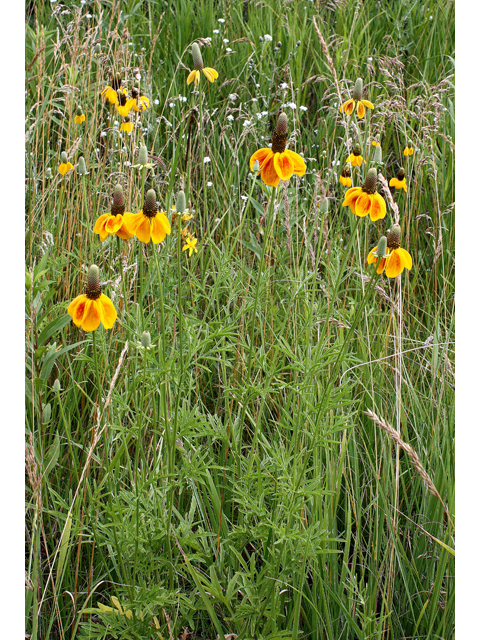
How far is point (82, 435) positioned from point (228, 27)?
9.32ft

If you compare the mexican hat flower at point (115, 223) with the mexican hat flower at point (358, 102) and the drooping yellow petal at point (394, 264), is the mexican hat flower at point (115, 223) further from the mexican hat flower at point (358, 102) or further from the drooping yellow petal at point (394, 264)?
the mexican hat flower at point (358, 102)

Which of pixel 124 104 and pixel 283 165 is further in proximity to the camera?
pixel 124 104

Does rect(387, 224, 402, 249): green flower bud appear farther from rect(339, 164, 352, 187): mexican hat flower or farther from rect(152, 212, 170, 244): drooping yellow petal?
rect(339, 164, 352, 187): mexican hat flower

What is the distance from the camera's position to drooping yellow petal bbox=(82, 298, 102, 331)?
1046 millimetres

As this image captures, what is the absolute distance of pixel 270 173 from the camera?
3.62ft

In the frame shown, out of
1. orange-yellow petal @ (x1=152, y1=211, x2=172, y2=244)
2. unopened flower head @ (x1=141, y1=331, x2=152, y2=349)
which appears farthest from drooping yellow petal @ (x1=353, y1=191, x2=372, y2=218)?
unopened flower head @ (x1=141, y1=331, x2=152, y2=349)

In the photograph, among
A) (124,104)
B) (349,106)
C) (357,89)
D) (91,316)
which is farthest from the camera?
(124,104)

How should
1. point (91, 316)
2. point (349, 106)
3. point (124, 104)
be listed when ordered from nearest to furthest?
point (91, 316), point (349, 106), point (124, 104)

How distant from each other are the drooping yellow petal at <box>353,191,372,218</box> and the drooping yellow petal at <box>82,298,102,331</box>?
0.61 meters

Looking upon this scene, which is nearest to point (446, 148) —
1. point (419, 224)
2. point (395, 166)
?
point (395, 166)

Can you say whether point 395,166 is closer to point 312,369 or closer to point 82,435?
point 312,369

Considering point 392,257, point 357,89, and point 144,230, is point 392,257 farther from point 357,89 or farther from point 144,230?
point 357,89

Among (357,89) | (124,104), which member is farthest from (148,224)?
(124,104)

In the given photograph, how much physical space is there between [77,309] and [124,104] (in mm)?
1216
